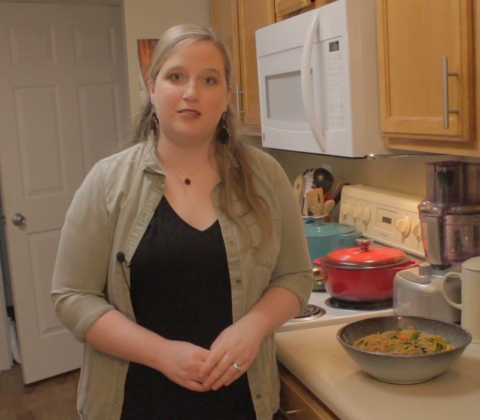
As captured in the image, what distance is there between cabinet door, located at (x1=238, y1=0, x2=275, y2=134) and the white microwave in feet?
1.46

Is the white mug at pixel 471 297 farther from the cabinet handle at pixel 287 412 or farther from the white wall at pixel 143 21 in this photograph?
the white wall at pixel 143 21

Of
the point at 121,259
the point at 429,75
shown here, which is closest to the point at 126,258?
the point at 121,259

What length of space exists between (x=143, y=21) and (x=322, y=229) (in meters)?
1.44

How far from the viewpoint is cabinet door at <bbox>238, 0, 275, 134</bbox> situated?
2.46 m

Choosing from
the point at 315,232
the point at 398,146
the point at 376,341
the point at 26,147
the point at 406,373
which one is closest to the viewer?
the point at 406,373

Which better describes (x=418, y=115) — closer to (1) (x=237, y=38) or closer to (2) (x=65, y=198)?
(1) (x=237, y=38)

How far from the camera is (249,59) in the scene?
257cm

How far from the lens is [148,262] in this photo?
1.27 m

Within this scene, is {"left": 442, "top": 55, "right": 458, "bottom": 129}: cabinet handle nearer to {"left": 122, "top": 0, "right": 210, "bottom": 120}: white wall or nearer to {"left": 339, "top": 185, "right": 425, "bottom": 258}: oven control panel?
{"left": 339, "top": 185, "right": 425, "bottom": 258}: oven control panel

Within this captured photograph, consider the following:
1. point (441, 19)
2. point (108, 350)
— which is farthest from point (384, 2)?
point (108, 350)

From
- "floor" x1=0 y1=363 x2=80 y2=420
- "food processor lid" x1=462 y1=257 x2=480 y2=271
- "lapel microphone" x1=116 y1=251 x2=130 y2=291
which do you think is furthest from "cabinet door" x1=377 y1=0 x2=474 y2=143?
"floor" x1=0 y1=363 x2=80 y2=420

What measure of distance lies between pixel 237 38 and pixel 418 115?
1.33 metres

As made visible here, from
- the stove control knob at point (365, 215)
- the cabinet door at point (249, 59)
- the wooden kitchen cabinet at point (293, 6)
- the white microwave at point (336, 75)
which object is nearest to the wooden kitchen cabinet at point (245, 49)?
the cabinet door at point (249, 59)

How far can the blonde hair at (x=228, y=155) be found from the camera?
1303 mm
